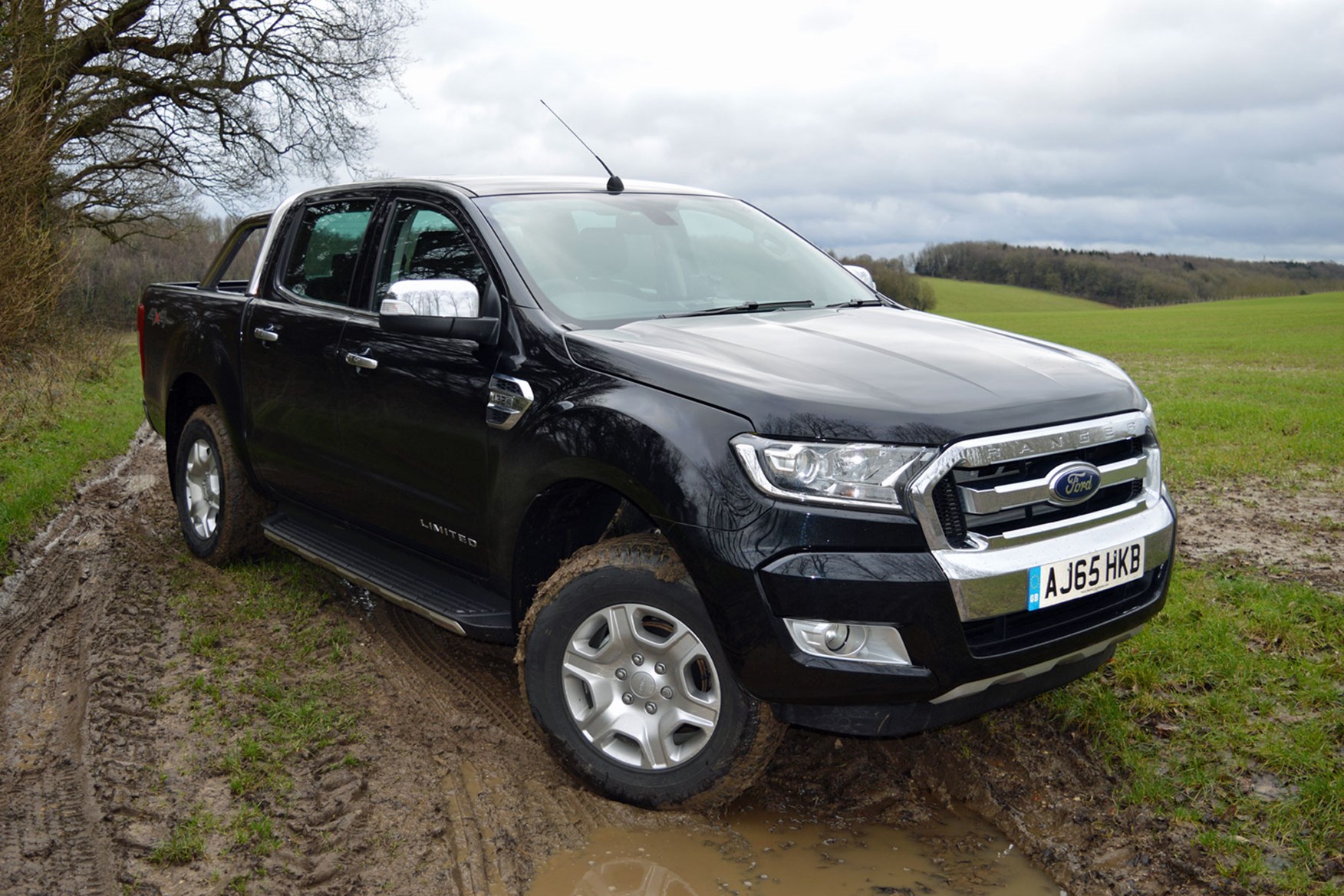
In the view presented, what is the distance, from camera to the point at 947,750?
3814mm

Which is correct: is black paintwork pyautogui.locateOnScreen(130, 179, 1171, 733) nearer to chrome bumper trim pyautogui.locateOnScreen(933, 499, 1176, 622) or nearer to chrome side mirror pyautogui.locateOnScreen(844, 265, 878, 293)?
chrome bumper trim pyautogui.locateOnScreen(933, 499, 1176, 622)

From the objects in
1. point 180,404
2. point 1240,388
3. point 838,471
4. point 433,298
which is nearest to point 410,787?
point 433,298

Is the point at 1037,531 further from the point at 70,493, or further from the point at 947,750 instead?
the point at 70,493

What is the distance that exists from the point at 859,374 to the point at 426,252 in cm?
198

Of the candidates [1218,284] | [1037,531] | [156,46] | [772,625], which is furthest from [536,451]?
[1218,284]

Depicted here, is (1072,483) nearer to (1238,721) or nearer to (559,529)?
(1238,721)

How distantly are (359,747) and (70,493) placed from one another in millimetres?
5673

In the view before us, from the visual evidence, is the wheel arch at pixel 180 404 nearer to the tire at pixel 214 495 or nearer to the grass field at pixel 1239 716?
the tire at pixel 214 495

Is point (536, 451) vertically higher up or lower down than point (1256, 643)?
higher up

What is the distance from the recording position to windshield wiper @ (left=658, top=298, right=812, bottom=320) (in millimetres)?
3914

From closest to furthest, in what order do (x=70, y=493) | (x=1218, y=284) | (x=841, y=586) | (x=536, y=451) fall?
1. (x=841, y=586)
2. (x=536, y=451)
3. (x=70, y=493)
4. (x=1218, y=284)

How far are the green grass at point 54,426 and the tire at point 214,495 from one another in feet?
3.70

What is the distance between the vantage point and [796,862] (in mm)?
3119

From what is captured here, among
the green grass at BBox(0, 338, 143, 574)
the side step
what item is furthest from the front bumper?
the green grass at BBox(0, 338, 143, 574)
